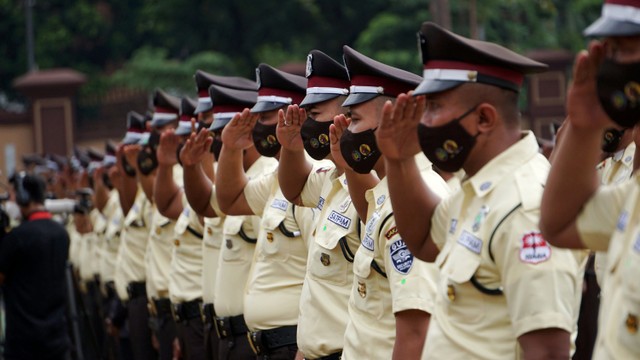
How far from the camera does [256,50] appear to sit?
34.4m

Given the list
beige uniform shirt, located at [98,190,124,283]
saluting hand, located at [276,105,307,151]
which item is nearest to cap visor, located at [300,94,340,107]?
saluting hand, located at [276,105,307,151]

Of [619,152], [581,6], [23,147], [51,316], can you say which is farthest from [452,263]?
[581,6]

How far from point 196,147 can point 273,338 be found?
1.41 metres

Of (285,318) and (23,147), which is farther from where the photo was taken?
(23,147)

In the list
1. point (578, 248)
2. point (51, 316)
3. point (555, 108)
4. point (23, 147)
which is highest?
point (578, 248)

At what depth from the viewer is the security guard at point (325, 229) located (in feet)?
18.4

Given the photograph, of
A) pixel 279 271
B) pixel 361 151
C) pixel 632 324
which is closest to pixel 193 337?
pixel 279 271

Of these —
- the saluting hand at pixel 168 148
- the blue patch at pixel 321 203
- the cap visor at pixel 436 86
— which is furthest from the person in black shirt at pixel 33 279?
the cap visor at pixel 436 86

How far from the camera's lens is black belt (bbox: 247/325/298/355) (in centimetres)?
662

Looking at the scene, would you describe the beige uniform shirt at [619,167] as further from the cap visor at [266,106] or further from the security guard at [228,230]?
the security guard at [228,230]

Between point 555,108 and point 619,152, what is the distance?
18795 mm

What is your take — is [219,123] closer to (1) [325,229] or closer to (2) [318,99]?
(2) [318,99]

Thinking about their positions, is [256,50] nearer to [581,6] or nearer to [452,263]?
[581,6]

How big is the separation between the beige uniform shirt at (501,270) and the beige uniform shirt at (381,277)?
19.7 inches
